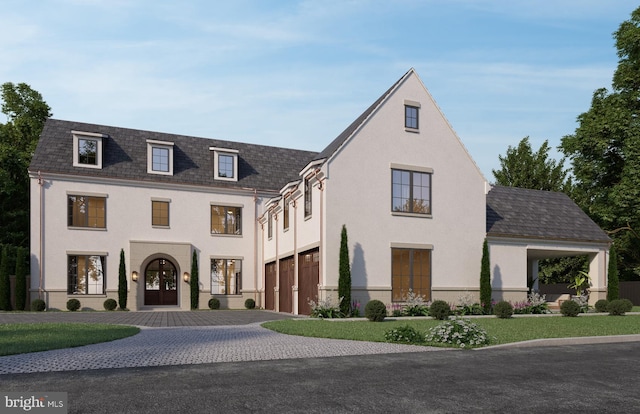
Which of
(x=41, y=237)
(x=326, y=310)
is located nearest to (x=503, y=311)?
(x=326, y=310)

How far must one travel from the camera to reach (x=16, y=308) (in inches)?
1122

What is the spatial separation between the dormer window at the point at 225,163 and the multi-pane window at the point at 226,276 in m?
5.25

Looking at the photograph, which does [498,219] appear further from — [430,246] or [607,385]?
[607,385]

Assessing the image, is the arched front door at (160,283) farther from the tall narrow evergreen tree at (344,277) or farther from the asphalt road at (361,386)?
the asphalt road at (361,386)

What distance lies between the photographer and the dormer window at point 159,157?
3206 cm

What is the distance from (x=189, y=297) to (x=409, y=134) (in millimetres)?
16101

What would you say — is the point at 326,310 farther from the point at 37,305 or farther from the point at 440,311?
the point at 37,305

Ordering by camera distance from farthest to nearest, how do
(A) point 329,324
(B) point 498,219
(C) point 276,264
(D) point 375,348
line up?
(C) point 276,264
(B) point 498,219
(A) point 329,324
(D) point 375,348

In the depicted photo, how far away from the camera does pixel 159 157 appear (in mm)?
32406

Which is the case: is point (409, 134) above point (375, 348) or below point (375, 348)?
above

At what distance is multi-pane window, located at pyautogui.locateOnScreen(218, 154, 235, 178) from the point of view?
33.8 m

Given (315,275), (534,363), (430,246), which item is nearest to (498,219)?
(430,246)

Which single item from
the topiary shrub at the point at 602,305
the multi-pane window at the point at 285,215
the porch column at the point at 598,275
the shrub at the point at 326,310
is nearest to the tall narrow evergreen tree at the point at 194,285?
the multi-pane window at the point at 285,215

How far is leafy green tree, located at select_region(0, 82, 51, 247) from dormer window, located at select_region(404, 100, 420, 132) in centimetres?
2712
